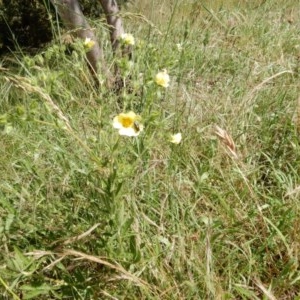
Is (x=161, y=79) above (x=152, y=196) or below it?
above

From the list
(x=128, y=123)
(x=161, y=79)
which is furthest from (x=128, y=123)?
(x=161, y=79)

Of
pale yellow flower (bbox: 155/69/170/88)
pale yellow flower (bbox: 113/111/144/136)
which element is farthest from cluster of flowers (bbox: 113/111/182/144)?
pale yellow flower (bbox: 155/69/170/88)

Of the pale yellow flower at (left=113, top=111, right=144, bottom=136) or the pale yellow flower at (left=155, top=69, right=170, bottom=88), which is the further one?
the pale yellow flower at (left=155, top=69, right=170, bottom=88)

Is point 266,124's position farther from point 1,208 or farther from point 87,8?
point 87,8

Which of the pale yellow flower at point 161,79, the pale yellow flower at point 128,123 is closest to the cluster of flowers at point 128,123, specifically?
the pale yellow flower at point 128,123

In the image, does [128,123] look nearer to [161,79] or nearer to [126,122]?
[126,122]

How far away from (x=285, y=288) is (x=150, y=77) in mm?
792

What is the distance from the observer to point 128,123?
46.3 inches

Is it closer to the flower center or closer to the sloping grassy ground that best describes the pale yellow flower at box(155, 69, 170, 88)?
the sloping grassy ground

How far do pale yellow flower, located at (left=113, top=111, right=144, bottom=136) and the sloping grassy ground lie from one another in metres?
0.06

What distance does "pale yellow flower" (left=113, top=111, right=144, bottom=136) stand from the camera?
115cm

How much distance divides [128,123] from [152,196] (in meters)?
0.45

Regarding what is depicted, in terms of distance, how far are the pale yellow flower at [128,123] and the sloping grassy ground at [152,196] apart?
0.06 metres

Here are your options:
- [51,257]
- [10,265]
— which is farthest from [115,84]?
[10,265]
